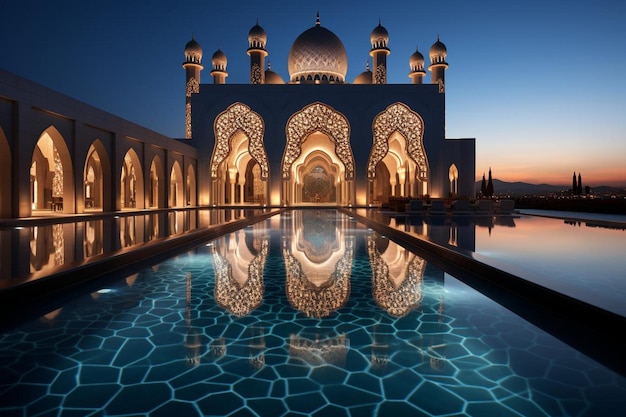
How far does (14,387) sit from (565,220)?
10850 millimetres

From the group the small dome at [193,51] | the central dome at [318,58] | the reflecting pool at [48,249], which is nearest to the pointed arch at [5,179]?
the reflecting pool at [48,249]

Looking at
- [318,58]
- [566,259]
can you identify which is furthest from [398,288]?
[318,58]

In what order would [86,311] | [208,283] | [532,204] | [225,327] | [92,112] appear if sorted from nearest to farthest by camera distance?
[225,327], [86,311], [208,283], [92,112], [532,204]

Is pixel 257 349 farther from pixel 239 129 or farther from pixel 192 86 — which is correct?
pixel 192 86

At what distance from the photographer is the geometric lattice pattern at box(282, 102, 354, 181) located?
1669 centimetres

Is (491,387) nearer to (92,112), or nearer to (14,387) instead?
(14,387)

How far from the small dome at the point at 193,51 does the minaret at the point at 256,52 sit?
3230mm

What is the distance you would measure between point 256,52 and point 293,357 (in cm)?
1975

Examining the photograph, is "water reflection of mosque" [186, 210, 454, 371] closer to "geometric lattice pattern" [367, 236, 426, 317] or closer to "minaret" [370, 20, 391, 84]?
"geometric lattice pattern" [367, 236, 426, 317]

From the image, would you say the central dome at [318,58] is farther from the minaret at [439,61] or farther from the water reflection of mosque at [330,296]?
the water reflection of mosque at [330,296]

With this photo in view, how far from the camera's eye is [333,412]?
4.55 ft

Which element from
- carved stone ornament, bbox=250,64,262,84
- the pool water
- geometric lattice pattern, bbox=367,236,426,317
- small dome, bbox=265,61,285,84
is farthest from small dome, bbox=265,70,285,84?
the pool water

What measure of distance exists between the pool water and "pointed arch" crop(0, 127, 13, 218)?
6.82 m

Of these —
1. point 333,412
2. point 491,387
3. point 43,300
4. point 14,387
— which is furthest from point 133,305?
point 491,387
